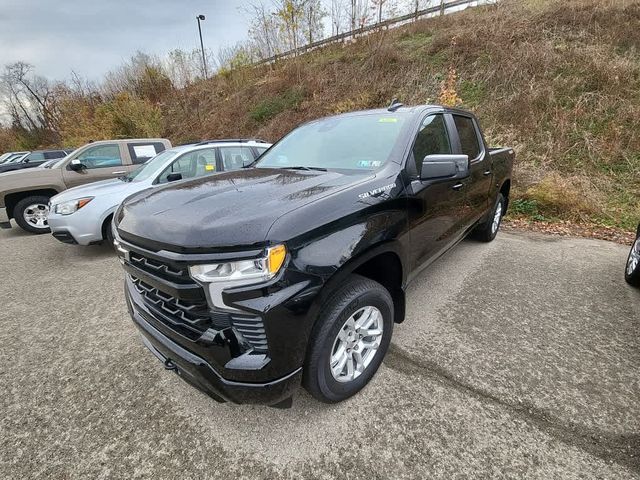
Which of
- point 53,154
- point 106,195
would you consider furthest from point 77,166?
point 53,154

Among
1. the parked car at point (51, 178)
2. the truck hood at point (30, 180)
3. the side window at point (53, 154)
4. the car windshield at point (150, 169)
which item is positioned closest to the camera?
the car windshield at point (150, 169)

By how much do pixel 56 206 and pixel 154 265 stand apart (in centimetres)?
388

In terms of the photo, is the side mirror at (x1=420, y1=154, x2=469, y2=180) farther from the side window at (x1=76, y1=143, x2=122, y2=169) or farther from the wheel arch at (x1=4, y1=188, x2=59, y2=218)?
Answer: the wheel arch at (x1=4, y1=188, x2=59, y2=218)

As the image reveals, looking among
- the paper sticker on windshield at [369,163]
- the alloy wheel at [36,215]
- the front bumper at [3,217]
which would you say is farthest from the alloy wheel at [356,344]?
the front bumper at [3,217]

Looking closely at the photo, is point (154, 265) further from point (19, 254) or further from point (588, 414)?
point (19, 254)

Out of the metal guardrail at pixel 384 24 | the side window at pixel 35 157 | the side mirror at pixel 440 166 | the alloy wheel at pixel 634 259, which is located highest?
the metal guardrail at pixel 384 24

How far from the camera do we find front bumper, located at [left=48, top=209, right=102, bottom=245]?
14.0 ft

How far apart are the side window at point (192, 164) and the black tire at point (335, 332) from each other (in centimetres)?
357

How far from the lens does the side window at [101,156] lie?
626cm

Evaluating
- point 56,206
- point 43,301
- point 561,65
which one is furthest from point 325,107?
point 43,301

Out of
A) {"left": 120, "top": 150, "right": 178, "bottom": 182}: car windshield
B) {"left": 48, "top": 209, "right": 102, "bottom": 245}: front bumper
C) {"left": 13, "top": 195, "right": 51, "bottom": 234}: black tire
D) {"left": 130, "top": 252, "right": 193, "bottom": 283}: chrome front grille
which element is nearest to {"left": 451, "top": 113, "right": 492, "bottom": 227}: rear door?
{"left": 130, "top": 252, "right": 193, "bottom": 283}: chrome front grille

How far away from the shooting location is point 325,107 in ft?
42.3

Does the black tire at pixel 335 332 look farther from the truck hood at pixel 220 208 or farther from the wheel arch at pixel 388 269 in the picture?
the truck hood at pixel 220 208

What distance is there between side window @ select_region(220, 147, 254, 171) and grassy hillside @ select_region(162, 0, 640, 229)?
5210 millimetres
